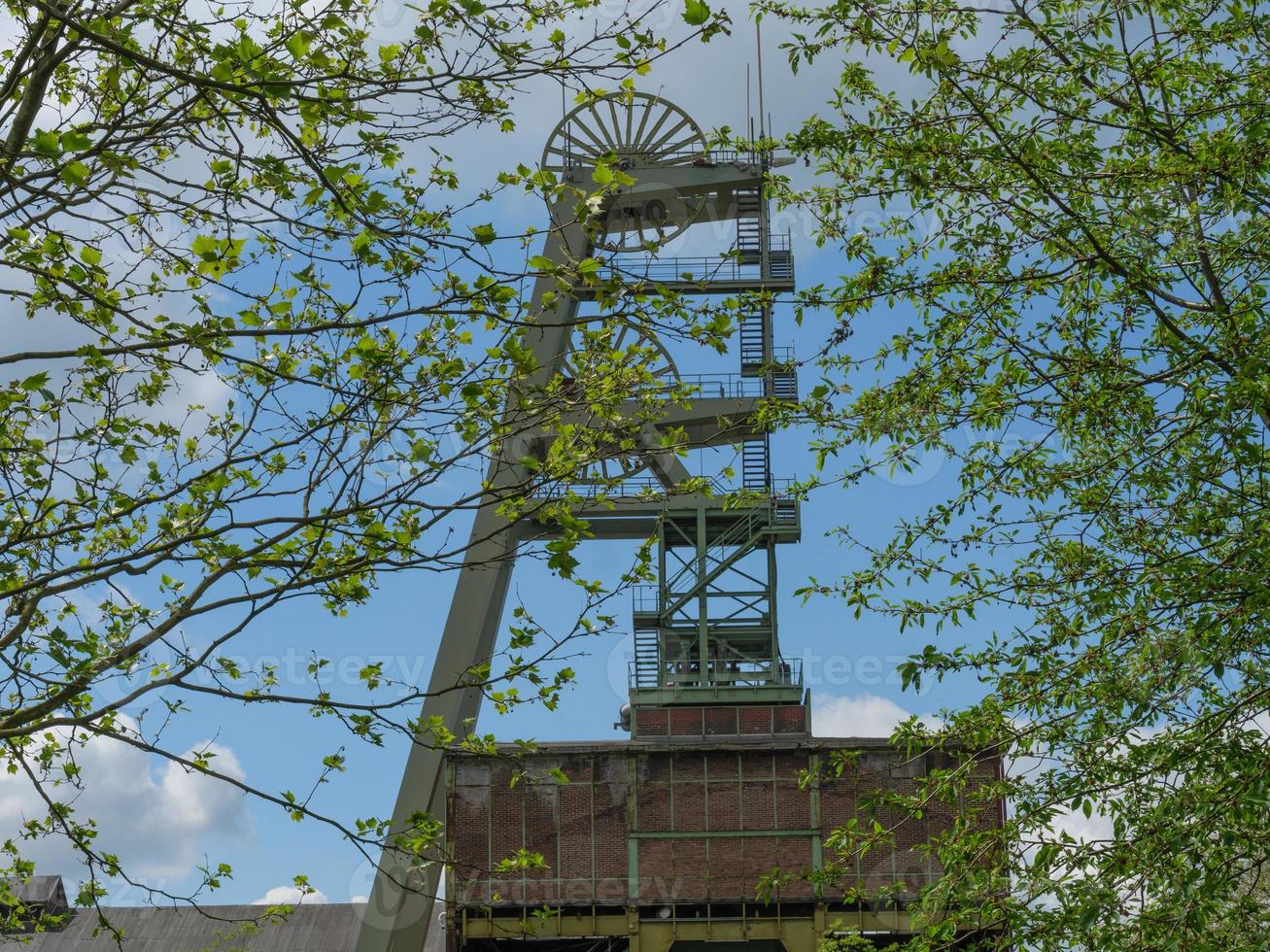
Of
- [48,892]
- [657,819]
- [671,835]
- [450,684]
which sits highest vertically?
[450,684]

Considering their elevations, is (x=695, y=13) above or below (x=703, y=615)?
below

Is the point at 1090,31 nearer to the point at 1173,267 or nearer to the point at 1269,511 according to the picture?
the point at 1173,267

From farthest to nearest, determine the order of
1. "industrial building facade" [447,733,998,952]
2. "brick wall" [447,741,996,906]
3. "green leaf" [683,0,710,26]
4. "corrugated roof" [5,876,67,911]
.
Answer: "corrugated roof" [5,876,67,911]
"brick wall" [447,741,996,906]
"industrial building facade" [447,733,998,952]
"green leaf" [683,0,710,26]

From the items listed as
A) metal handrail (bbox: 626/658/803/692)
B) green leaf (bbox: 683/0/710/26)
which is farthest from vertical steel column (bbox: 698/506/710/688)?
green leaf (bbox: 683/0/710/26)

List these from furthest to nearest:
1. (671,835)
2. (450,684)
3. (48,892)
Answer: (48,892), (671,835), (450,684)

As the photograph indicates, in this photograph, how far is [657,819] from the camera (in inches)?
1022

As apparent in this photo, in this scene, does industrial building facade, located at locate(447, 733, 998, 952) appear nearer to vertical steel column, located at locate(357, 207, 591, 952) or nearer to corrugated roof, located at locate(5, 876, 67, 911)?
vertical steel column, located at locate(357, 207, 591, 952)

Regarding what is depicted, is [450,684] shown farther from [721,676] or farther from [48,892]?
[48,892]

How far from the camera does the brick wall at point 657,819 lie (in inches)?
1004

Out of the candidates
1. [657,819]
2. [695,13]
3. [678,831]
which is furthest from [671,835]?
[695,13]

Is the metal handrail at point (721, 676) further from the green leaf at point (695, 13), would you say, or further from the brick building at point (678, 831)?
the green leaf at point (695, 13)

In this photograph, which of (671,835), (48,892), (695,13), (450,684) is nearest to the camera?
(695,13)

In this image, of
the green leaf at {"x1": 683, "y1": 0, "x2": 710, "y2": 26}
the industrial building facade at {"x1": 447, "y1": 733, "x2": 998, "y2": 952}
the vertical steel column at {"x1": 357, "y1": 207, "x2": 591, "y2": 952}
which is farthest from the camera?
the industrial building facade at {"x1": 447, "y1": 733, "x2": 998, "y2": 952}

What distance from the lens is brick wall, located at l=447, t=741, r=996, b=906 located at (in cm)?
2550
